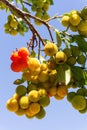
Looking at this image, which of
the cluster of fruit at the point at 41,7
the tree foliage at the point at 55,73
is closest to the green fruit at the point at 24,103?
the tree foliage at the point at 55,73

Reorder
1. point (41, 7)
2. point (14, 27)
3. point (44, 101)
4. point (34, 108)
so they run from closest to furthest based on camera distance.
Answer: point (34, 108)
point (44, 101)
point (41, 7)
point (14, 27)

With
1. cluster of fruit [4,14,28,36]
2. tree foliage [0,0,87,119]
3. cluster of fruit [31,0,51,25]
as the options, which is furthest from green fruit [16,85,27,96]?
cluster of fruit [4,14,28,36]

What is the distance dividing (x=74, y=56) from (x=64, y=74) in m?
0.34

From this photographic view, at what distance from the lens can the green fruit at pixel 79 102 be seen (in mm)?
4270

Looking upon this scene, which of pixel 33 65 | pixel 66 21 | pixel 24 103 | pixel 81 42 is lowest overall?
pixel 24 103

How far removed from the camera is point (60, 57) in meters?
4.46

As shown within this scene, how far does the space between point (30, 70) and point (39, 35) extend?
67 cm

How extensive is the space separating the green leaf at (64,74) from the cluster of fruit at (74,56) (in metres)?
0.09

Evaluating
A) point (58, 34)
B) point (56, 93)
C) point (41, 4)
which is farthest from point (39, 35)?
point (41, 4)

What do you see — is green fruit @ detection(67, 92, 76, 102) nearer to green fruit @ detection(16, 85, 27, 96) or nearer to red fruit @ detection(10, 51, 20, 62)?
green fruit @ detection(16, 85, 27, 96)

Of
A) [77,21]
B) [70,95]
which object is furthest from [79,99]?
[77,21]

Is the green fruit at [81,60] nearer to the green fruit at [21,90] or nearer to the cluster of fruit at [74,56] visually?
the cluster of fruit at [74,56]

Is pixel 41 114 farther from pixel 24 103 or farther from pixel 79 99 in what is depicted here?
pixel 79 99

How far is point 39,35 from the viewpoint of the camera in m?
5.01
